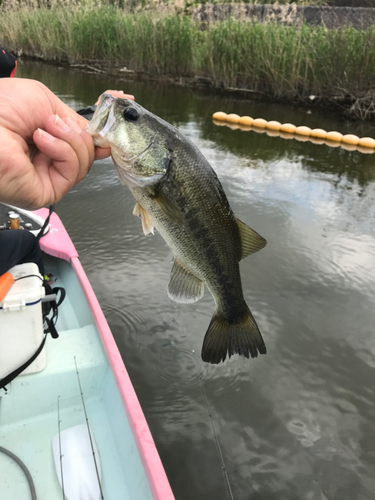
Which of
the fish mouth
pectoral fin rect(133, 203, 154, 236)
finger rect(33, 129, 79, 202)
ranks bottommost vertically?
pectoral fin rect(133, 203, 154, 236)

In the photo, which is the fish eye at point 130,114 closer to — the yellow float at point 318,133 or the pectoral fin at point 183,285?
the pectoral fin at point 183,285

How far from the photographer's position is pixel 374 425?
2.97 meters

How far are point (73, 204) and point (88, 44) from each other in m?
11.4

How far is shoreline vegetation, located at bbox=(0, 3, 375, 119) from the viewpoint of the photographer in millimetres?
9812

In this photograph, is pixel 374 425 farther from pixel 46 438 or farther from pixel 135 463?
pixel 46 438

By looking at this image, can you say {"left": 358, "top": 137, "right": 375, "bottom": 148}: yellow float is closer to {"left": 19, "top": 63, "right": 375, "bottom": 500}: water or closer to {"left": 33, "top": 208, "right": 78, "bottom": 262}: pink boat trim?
{"left": 19, "top": 63, "right": 375, "bottom": 500}: water

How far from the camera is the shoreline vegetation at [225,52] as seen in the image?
9812 millimetres

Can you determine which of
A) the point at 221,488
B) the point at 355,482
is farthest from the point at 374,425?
the point at 221,488

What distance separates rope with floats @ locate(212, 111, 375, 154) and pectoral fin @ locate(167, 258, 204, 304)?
778 cm

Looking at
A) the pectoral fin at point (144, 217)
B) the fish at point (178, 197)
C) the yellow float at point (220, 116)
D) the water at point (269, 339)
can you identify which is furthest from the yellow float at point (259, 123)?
the pectoral fin at point (144, 217)

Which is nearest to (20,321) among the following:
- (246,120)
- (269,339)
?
(269,339)

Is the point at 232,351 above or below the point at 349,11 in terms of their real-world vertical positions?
below

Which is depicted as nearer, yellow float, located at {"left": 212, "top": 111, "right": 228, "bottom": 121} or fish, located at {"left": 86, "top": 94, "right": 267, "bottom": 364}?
fish, located at {"left": 86, "top": 94, "right": 267, "bottom": 364}

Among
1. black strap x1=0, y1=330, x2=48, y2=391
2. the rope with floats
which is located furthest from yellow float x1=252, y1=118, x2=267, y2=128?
black strap x1=0, y1=330, x2=48, y2=391
